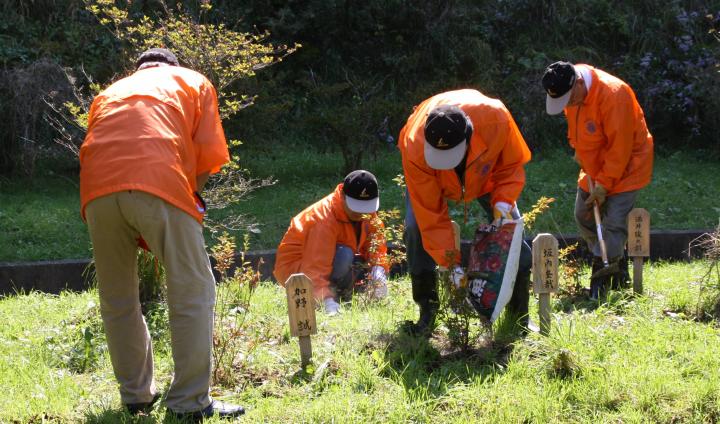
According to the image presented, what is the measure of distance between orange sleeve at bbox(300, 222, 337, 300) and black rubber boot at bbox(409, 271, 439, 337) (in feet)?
5.91

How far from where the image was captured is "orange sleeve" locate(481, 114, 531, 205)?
15.9 ft

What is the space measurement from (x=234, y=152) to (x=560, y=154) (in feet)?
15.5

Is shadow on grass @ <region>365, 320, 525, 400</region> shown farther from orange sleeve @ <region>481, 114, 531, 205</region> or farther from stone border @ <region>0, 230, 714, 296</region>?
stone border @ <region>0, 230, 714, 296</region>

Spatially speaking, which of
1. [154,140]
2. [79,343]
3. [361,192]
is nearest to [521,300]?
[361,192]

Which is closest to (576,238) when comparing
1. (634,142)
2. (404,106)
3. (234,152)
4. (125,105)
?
(634,142)

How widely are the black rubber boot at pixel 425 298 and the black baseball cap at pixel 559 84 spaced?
180cm

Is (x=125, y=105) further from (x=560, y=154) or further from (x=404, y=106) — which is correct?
(x=560, y=154)

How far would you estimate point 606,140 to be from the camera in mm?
6398

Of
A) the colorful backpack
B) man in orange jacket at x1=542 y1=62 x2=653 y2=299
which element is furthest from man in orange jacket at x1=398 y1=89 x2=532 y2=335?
man in orange jacket at x1=542 y1=62 x2=653 y2=299

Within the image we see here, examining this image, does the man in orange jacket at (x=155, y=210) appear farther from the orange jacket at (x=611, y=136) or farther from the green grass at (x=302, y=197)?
the green grass at (x=302, y=197)

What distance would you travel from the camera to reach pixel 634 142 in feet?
20.9

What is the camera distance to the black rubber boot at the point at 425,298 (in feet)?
17.0

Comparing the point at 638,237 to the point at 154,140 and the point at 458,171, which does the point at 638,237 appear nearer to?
the point at 458,171

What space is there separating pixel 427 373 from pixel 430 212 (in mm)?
932
